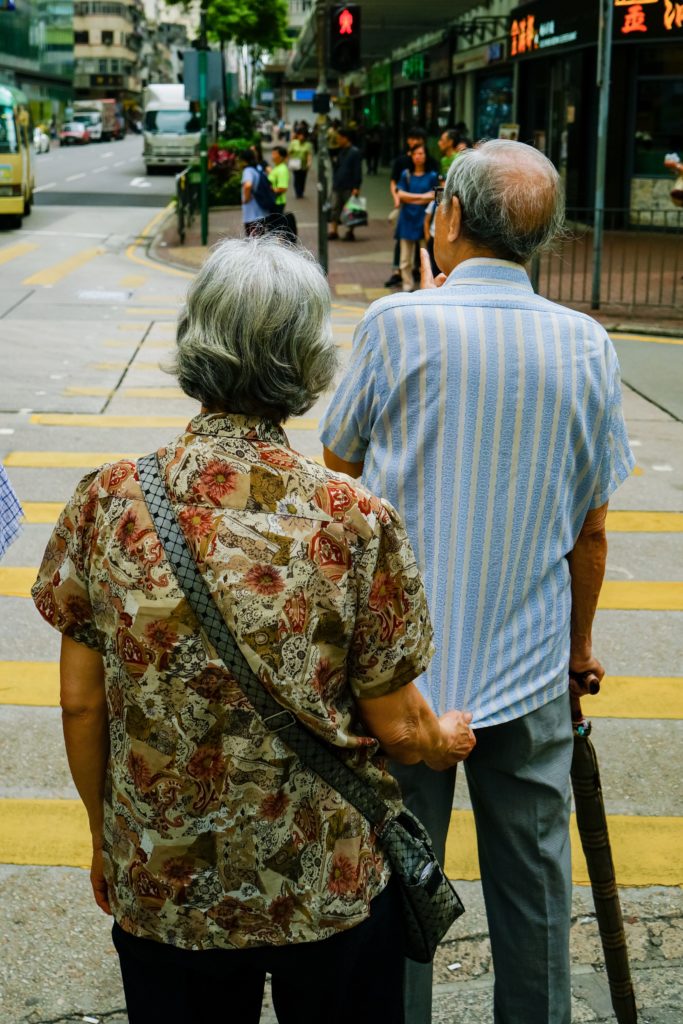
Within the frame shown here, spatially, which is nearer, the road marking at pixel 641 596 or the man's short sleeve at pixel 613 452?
the man's short sleeve at pixel 613 452

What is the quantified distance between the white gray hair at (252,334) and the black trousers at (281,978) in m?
0.79

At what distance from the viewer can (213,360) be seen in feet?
6.27

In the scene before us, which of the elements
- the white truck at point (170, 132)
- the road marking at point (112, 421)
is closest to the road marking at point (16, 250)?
the road marking at point (112, 421)

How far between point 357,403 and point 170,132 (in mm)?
40117

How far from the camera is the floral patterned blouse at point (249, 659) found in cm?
183

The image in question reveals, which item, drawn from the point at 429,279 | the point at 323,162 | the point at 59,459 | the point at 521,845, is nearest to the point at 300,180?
the point at 323,162

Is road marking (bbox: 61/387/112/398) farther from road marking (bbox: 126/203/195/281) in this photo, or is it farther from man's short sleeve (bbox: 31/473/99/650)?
man's short sleeve (bbox: 31/473/99/650)

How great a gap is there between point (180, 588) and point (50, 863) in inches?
83.1

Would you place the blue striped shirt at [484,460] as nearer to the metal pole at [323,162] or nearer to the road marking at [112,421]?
the road marking at [112,421]

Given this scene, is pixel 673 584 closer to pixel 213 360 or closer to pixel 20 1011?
pixel 20 1011

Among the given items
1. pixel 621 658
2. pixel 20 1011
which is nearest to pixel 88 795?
pixel 20 1011

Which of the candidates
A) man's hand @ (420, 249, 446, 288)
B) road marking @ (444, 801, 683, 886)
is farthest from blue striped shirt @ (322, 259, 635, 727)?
road marking @ (444, 801, 683, 886)

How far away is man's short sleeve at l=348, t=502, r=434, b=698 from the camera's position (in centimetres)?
189

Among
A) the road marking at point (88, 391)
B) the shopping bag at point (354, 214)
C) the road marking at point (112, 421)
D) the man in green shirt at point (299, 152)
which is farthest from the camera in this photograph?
the man in green shirt at point (299, 152)
